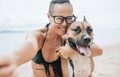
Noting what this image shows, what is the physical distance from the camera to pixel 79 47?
857 millimetres

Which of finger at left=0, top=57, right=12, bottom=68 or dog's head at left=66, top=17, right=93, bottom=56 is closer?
finger at left=0, top=57, right=12, bottom=68

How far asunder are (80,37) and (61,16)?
0.10 metres

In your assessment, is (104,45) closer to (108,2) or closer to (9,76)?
(108,2)

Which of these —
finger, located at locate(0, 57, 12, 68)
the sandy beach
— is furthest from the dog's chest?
finger, located at locate(0, 57, 12, 68)

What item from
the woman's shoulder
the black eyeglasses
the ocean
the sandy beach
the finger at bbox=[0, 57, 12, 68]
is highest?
the finger at bbox=[0, 57, 12, 68]

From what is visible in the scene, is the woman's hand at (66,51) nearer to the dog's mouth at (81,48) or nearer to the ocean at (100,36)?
the dog's mouth at (81,48)

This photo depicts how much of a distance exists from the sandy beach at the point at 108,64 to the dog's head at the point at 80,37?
0.46 metres

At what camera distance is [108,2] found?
1.53 metres

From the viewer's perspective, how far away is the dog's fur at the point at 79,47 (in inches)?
33.7

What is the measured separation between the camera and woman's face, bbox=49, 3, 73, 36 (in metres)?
0.89

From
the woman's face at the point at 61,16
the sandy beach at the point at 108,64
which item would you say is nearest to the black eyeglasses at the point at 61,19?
the woman's face at the point at 61,16

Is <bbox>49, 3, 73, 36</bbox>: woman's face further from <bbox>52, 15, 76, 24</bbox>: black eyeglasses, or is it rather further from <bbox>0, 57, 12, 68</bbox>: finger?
<bbox>0, 57, 12, 68</bbox>: finger

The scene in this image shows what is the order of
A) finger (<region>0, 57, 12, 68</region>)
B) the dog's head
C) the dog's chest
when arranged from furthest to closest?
1. the dog's chest
2. the dog's head
3. finger (<region>0, 57, 12, 68</region>)

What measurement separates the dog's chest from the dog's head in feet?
0.23
